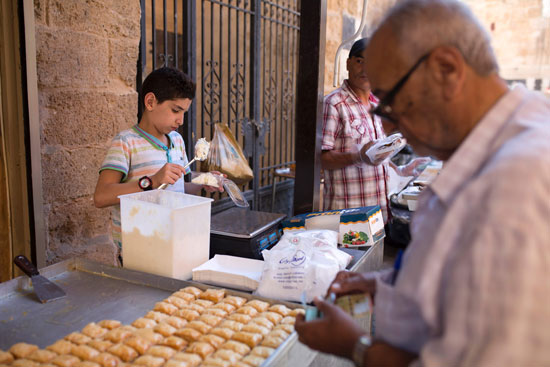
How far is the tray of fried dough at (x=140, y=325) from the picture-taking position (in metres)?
1.45

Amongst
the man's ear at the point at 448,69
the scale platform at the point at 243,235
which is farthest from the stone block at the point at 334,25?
the man's ear at the point at 448,69

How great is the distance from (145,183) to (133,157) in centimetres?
23

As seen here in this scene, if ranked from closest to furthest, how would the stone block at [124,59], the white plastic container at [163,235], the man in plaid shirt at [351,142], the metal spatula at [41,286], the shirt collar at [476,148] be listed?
the shirt collar at [476,148] → the metal spatula at [41,286] → the white plastic container at [163,235] → the stone block at [124,59] → the man in plaid shirt at [351,142]

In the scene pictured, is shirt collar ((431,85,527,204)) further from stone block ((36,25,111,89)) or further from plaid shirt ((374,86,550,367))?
stone block ((36,25,111,89))

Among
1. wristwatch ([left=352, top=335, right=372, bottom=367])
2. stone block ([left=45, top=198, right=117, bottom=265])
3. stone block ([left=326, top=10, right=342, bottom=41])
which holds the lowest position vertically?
stone block ([left=45, top=198, right=117, bottom=265])

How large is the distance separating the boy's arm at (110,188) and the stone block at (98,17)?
1.12 m

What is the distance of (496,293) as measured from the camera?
749 millimetres

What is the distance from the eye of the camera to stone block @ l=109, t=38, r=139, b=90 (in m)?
3.10

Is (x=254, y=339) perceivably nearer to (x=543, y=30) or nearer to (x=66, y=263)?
(x=66, y=263)

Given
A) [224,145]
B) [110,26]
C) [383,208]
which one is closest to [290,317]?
[224,145]

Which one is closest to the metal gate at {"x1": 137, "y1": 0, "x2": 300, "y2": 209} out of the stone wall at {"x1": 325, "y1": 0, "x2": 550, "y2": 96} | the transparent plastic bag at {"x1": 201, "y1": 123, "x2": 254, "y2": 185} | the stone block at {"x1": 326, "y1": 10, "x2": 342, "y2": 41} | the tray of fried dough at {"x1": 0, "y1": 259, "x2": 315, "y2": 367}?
Result: the stone block at {"x1": 326, "y1": 10, "x2": 342, "y2": 41}

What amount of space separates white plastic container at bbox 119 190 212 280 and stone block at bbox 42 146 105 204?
1.03m

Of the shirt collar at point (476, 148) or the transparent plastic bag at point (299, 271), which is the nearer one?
the shirt collar at point (476, 148)

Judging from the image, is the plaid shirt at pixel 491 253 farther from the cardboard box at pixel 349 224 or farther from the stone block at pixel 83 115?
the stone block at pixel 83 115
